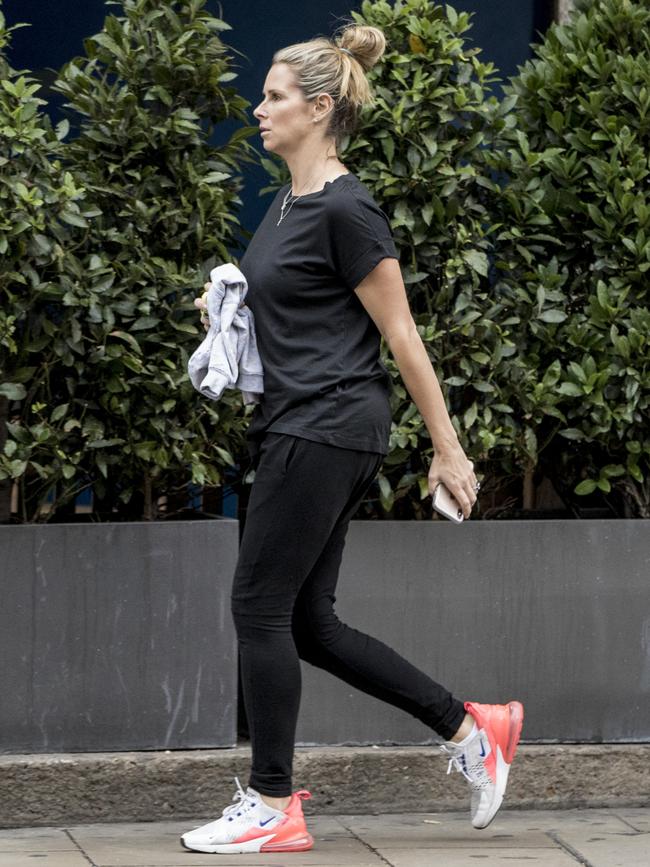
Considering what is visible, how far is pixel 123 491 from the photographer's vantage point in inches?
172

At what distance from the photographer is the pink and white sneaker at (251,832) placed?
3734mm

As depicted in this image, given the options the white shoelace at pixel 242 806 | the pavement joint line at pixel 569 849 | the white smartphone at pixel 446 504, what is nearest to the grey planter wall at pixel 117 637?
the white shoelace at pixel 242 806

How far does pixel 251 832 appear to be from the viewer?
3.73 m

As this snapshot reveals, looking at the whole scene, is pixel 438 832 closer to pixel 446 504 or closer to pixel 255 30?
pixel 446 504

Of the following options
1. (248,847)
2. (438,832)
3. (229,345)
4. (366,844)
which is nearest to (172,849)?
(248,847)

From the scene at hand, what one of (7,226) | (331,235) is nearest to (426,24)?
(331,235)

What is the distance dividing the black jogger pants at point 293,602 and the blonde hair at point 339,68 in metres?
0.80

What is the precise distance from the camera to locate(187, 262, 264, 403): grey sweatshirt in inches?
144

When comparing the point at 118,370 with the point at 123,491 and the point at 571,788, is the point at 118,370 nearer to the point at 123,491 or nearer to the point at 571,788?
the point at 123,491

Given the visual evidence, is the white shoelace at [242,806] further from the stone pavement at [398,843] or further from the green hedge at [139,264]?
the green hedge at [139,264]

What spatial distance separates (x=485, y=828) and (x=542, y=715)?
0.48m

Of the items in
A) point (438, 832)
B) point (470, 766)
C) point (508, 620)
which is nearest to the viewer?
point (470, 766)

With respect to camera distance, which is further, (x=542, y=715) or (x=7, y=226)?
(x=542, y=715)

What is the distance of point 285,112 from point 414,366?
683mm
